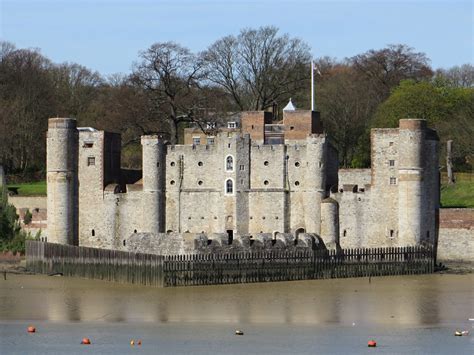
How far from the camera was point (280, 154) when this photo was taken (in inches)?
2485

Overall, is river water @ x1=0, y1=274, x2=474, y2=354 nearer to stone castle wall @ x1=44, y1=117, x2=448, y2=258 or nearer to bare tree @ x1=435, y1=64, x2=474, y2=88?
stone castle wall @ x1=44, y1=117, x2=448, y2=258

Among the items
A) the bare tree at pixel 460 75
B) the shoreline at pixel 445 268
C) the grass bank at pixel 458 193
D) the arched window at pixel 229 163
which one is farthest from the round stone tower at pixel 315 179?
the bare tree at pixel 460 75

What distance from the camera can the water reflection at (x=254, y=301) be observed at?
45.1 meters

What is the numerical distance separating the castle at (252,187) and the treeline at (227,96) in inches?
368

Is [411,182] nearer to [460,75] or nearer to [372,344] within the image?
[372,344]

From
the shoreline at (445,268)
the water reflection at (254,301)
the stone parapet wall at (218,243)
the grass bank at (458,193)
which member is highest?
the grass bank at (458,193)

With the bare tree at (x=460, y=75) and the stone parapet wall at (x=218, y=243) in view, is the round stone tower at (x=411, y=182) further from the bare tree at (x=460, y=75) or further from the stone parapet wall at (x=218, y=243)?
the bare tree at (x=460, y=75)

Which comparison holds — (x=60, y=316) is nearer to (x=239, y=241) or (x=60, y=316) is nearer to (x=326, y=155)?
(x=239, y=241)

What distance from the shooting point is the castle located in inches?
2384

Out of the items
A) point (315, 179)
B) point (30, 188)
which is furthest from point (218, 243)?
point (30, 188)

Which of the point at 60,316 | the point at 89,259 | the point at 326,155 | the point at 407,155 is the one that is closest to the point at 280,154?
the point at 326,155

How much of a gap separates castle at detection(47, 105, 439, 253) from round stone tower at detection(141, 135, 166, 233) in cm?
5

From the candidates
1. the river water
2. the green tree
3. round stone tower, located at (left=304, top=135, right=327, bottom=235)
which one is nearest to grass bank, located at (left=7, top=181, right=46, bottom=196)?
round stone tower, located at (left=304, top=135, right=327, bottom=235)

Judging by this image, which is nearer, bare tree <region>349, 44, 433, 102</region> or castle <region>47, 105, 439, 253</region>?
castle <region>47, 105, 439, 253</region>
